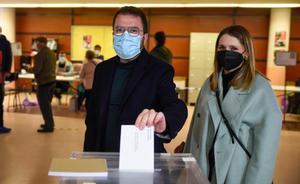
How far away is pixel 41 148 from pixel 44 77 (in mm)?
1556

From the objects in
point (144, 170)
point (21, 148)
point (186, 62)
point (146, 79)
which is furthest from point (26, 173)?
point (186, 62)

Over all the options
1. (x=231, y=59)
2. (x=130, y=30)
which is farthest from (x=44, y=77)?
(x=130, y=30)

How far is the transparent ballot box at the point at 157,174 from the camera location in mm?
1164

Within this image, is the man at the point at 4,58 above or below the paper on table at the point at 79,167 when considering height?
above

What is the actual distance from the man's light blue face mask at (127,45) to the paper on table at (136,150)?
591mm

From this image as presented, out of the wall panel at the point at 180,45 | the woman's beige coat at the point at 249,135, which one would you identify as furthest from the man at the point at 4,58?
the wall panel at the point at 180,45

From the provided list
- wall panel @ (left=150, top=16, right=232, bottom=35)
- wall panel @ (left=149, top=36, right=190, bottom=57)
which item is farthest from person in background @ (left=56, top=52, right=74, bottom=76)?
wall panel @ (left=149, top=36, right=190, bottom=57)

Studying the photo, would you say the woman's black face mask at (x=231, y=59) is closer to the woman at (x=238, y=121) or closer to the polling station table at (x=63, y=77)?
the woman at (x=238, y=121)

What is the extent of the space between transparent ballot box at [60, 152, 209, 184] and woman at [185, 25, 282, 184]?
65 centimetres

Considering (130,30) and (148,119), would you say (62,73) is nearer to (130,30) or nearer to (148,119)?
(130,30)

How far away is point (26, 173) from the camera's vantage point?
427 cm

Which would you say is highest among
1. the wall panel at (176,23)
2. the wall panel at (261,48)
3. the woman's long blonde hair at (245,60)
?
the wall panel at (176,23)

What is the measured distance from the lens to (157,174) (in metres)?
1.23

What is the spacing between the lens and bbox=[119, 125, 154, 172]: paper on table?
1234 mm
